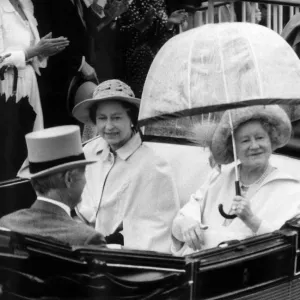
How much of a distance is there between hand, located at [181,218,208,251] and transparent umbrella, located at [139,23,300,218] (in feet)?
1.48

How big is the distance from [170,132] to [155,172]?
26 cm

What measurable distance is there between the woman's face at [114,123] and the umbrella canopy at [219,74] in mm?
413

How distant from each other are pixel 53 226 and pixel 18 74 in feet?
6.32

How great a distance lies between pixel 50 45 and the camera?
5.03m

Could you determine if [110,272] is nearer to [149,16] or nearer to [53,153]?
[53,153]

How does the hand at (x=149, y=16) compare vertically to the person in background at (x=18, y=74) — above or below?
above

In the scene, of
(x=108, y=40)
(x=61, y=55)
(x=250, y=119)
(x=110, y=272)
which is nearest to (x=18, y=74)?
(x=61, y=55)

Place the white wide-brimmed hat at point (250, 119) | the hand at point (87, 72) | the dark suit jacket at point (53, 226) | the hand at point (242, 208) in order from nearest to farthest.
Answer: the dark suit jacket at point (53, 226) → the hand at point (242, 208) → the white wide-brimmed hat at point (250, 119) → the hand at point (87, 72)

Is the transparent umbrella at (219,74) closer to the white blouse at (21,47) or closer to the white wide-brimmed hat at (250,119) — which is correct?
the white wide-brimmed hat at (250,119)

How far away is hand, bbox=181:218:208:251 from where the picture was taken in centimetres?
383

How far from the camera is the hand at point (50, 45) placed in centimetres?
501

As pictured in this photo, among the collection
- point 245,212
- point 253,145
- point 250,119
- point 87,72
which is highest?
point 87,72

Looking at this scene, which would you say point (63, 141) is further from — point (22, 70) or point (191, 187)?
point (22, 70)

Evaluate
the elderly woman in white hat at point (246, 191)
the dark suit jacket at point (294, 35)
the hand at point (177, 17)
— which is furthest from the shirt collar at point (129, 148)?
the hand at point (177, 17)
